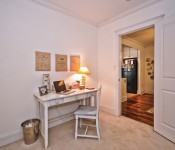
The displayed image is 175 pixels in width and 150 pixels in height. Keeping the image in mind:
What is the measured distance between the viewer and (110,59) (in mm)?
3070

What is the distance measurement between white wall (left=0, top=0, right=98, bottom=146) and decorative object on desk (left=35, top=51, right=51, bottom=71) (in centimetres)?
7

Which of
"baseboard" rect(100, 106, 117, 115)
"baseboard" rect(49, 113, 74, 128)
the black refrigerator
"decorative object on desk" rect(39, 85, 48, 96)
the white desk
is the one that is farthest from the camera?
the black refrigerator

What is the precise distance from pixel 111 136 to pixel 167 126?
1001 millimetres

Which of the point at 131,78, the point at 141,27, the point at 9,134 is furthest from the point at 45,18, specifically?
the point at 131,78

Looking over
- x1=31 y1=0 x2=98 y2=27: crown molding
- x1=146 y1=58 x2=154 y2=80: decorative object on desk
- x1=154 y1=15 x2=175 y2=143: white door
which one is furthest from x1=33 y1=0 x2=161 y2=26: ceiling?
x1=146 y1=58 x2=154 y2=80: decorative object on desk

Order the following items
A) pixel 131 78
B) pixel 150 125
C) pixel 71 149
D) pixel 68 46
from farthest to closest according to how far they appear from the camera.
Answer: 1. pixel 131 78
2. pixel 68 46
3. pixel 150 125
4. pixel 71 149

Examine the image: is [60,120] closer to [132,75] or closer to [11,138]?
[11,138]

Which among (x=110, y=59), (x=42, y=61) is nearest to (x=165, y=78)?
(x=110, y=59)

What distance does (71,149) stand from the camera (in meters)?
1.68

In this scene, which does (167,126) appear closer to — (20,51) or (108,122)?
(108,122)

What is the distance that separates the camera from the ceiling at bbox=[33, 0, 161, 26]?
221 cm

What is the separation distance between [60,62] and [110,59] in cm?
140

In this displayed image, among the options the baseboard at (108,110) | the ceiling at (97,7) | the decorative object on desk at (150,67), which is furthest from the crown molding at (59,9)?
the decorative object on desk at (150,67)

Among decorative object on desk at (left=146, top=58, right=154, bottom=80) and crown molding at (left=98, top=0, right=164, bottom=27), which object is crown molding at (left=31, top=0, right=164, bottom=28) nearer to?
crown molding at (left=98, top=0, right=164, bottom=27)
